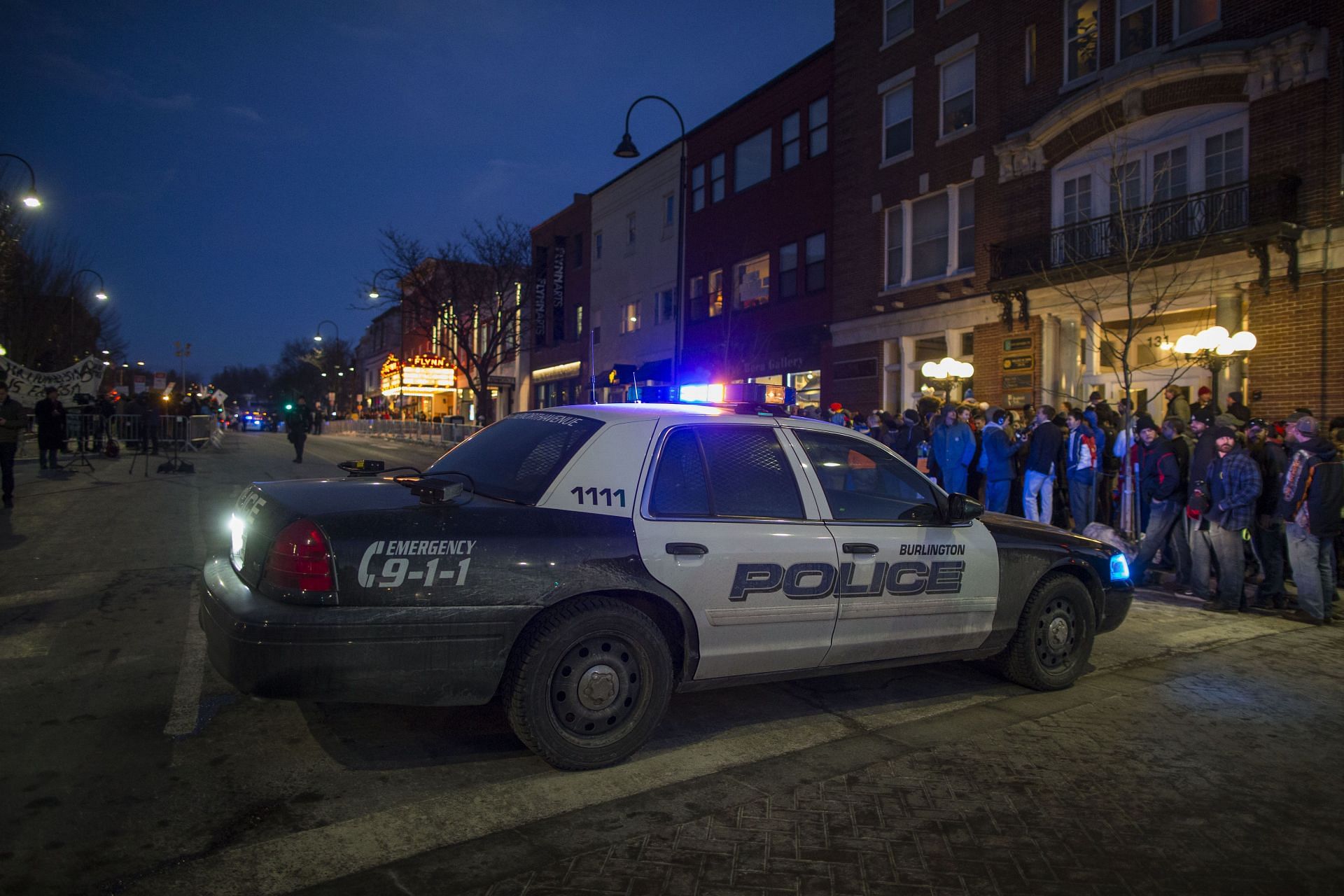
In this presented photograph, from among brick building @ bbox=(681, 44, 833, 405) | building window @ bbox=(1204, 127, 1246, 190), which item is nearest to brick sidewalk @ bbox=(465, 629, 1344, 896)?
building window @ bbox=(1204, 127, 1246, 190)

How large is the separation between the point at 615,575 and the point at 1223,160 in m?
15.4

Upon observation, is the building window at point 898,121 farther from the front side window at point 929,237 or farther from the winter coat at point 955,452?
the winter coat at point 955,452

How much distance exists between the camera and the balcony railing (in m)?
14.1

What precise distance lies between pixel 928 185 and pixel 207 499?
53.4 ft

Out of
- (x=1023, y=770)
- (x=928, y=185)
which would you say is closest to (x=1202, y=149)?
(x=928, y=185)

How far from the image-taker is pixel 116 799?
3.59m

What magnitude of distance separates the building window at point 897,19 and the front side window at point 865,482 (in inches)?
760

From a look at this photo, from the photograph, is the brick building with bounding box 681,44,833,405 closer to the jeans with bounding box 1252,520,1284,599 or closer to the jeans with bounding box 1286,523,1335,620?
the jeans with bounding box 1252,520,1284,599

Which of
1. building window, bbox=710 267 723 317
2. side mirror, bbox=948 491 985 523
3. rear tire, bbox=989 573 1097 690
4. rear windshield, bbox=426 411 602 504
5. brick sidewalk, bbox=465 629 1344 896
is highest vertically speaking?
building window, bbox=710 267 723 317

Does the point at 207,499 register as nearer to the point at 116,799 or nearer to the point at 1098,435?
the point at 116,799

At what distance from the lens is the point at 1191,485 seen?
880 centimetres

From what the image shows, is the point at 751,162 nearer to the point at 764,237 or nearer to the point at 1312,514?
the point at 764,237

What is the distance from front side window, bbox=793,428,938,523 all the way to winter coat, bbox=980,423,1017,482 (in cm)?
757

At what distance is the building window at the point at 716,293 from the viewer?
91.2ft
